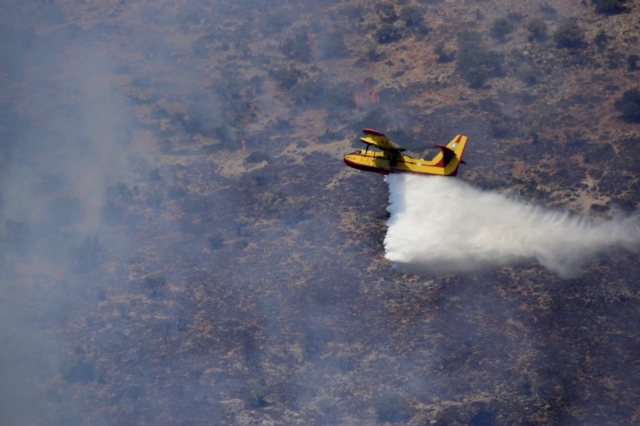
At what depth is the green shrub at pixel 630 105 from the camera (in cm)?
9106

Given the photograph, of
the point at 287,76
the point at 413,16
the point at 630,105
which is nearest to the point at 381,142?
the point at 630,105

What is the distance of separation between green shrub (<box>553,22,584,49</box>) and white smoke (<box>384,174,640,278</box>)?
1132 inches

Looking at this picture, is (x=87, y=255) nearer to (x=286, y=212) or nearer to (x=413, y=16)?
(x=286, y=212)

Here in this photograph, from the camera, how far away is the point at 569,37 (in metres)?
101

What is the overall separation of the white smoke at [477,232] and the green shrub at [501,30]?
31686mm

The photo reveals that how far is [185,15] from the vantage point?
4845 inches

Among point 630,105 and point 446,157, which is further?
point 630,105

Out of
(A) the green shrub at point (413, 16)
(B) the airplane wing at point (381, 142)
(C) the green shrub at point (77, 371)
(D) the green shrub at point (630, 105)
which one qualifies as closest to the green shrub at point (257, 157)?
(A) the green shrub at point (413, 16)

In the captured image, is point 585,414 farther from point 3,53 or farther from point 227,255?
point 3,53

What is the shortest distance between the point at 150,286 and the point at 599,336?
1543 inches

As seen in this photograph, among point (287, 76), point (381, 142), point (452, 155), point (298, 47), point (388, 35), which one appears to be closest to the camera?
point (381, 142)

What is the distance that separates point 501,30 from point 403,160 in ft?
137

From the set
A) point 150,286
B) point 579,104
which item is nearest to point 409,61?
point 579,104

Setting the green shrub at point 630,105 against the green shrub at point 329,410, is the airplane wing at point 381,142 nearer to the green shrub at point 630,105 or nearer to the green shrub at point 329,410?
the green shrub at point 329,410
